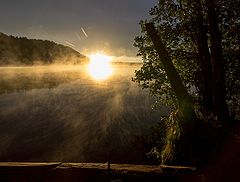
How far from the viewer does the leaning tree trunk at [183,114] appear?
9.38 metres

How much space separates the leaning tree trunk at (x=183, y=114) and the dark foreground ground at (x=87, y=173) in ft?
10.2

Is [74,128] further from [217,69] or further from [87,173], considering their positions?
[87,173]

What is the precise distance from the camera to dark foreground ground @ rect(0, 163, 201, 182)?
6.21 m

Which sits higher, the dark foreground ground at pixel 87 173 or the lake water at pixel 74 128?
the dark foreground ground at pixel 87 173

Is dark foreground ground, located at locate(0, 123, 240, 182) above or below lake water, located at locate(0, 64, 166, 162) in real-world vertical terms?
above

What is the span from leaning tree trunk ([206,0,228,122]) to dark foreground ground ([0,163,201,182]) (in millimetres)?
8930

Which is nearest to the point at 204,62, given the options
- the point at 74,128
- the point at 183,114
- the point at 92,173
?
the point at 183,114

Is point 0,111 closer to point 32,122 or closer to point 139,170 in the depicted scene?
point 32,122

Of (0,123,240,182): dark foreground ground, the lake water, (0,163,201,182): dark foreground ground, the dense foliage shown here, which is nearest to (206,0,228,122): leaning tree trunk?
the dense foliage

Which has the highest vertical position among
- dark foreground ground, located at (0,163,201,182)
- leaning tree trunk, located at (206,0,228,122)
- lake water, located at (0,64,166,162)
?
leaning tree trunk, located at (206,0,228,122)

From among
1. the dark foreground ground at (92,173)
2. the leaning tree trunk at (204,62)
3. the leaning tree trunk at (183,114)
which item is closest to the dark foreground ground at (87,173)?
the dark foreground ground at (92,173)

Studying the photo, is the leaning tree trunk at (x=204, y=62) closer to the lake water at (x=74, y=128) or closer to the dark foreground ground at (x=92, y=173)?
the lake water at (x=74, y=128)

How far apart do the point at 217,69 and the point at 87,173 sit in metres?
10.5

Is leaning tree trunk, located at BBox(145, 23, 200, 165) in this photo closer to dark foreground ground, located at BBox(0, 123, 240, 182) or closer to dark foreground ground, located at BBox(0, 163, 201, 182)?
dark foreground ground, located at BBox(0, 123, 240, 182)
